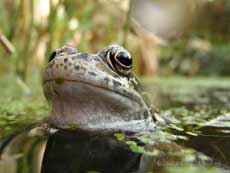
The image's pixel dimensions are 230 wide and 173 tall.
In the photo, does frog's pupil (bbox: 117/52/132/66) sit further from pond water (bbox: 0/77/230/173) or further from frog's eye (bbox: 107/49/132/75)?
pond water (bbox: 0/77/230/173)

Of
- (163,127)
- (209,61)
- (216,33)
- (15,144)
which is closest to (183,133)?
(163,127)

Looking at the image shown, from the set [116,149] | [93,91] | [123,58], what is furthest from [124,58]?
[116,149]

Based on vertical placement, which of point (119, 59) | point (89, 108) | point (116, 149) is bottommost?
point (116, 149)

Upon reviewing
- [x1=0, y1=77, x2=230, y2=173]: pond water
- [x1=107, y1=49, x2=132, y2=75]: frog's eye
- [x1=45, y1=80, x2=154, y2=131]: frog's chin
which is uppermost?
[x1=107, y1=49, x2=132, y2=75]: frog's eye

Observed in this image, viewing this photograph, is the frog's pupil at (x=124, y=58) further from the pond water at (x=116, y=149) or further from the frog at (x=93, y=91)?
the pond water at (x=116, y=149)

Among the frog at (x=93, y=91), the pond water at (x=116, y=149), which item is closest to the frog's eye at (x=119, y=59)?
the frog at (x=93, y=91)

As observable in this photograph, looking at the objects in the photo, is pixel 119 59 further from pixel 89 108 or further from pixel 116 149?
pixel 116 149

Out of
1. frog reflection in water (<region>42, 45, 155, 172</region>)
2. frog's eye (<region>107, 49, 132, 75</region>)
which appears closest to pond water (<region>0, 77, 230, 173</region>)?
frog reflection in water (<region>42, 45, 155, 172</region>)
